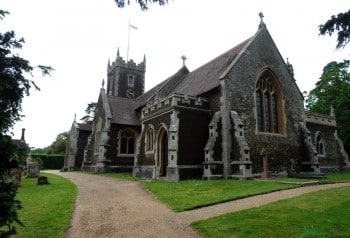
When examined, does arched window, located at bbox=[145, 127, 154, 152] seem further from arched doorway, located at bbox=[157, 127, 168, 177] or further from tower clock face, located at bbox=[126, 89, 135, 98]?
tower clock face, located at bbox=[126, 89, 135, 98]

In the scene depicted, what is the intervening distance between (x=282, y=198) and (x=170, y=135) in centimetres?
849

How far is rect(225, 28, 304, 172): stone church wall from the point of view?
59.7 ft

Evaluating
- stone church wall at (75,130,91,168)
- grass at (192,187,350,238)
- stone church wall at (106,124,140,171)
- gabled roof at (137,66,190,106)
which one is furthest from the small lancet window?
grass at (192,187,350,238)

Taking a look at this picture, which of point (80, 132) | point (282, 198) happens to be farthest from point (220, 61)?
point (80, 132)

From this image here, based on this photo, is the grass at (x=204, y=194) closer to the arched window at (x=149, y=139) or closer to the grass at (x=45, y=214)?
the grass at (x=45, y=214)

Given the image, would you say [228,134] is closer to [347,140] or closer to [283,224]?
[283,224]

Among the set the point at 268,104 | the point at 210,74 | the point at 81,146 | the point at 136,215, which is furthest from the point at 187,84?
the point at 136,215

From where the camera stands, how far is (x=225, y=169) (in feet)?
55.5

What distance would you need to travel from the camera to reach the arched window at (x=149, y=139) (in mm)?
20734

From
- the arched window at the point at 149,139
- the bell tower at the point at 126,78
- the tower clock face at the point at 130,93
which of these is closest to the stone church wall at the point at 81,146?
the bell tower at the point at 126,78

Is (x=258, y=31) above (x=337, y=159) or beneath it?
above

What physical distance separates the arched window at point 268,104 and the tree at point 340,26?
12116 millimetres

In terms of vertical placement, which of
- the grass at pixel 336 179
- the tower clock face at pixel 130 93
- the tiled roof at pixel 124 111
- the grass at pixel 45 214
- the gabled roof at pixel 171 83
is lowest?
the grass at pixel 45 214

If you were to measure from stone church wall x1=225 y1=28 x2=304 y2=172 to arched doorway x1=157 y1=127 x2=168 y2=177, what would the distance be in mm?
5104
